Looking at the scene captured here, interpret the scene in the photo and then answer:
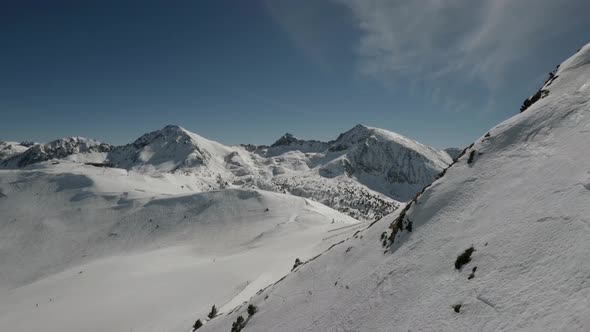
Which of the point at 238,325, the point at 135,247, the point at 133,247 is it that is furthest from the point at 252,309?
the point at 133,247

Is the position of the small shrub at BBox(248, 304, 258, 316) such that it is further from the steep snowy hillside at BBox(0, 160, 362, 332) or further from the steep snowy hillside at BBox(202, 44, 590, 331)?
the steep snowy hillside at BBox(0, 160, 362, 332)

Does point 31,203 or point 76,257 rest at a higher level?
point 31,203

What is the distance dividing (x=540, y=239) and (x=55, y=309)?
164 ft

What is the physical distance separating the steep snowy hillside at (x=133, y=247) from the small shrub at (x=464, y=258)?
19814mm

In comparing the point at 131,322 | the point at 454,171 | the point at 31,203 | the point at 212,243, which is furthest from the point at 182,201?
the point at 454,171

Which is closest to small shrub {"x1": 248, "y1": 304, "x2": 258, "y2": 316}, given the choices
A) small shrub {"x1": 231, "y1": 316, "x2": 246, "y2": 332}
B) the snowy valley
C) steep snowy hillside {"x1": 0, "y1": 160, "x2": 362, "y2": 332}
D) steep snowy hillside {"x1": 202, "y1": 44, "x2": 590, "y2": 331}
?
steep snowy hillside {"x1": 202, "y1": 44, "x2": 590, "y2": 331}

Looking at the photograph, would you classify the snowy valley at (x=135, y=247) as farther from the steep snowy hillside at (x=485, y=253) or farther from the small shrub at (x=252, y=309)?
the steep snowy hillside at (x=485, y=253)

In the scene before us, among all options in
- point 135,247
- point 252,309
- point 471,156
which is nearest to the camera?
point 471,156

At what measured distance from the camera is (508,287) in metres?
8.48

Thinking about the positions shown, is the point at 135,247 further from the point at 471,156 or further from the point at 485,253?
the point at 485,253

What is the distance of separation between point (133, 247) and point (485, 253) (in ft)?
254

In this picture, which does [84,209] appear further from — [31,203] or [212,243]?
[212,243]

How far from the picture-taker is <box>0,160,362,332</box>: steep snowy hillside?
34000mm

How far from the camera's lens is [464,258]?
10.8m
